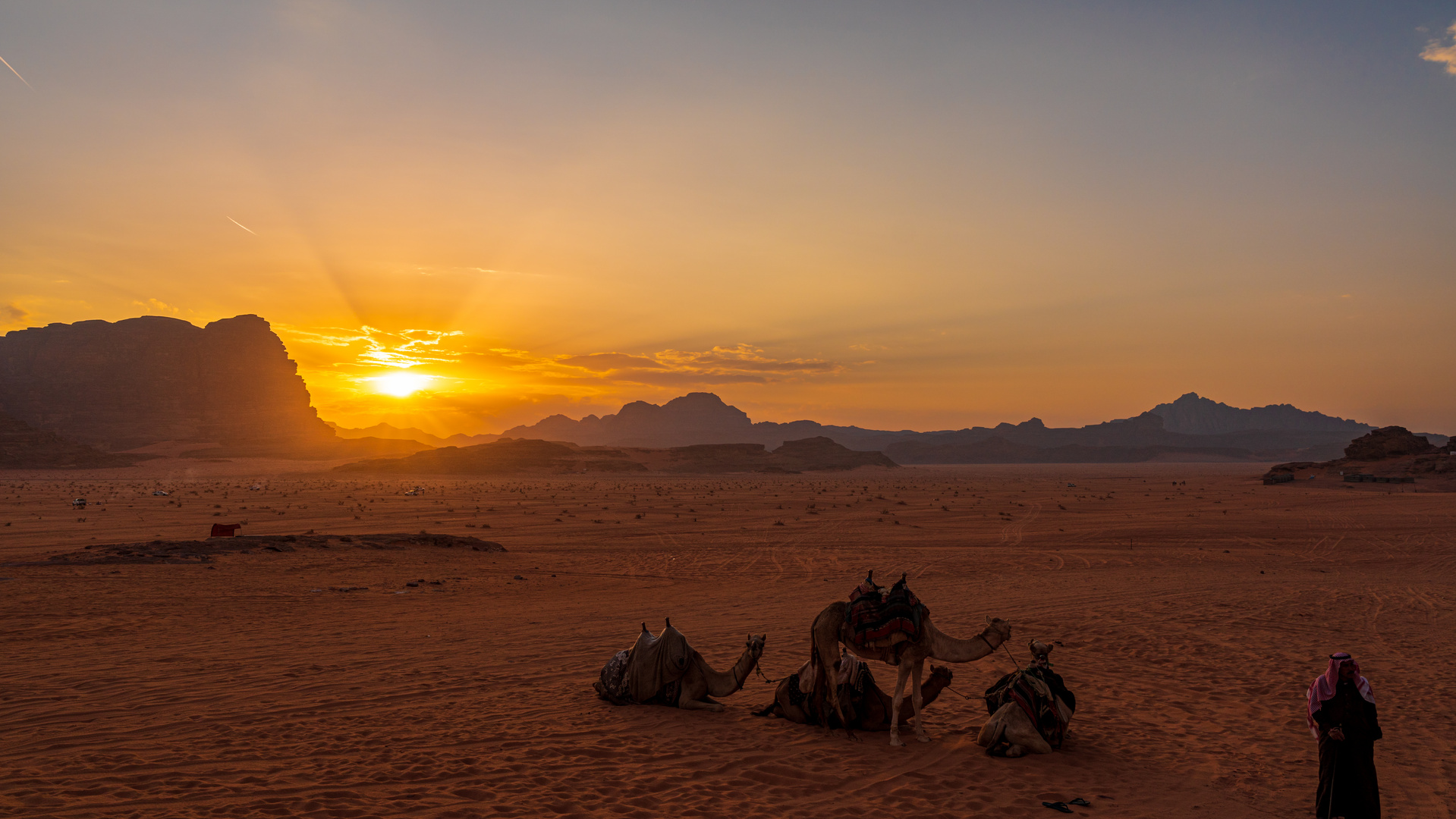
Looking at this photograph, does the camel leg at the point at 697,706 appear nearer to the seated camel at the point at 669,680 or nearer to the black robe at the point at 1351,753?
the seated camel at the point at 669,680

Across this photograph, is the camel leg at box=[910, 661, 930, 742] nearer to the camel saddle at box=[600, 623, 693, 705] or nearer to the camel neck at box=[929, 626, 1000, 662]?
the camel neck at box=[929, 626, 1000, 662]

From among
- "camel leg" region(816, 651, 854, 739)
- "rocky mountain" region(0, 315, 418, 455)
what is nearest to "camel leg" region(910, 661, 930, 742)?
"camel leg" region(816, 651, 854, 739)

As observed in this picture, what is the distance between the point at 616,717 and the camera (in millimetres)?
9766

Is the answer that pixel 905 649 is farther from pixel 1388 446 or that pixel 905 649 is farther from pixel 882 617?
pixel 1388 446

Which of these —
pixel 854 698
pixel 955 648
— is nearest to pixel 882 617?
pixel 955 648

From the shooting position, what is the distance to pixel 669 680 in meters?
10.3

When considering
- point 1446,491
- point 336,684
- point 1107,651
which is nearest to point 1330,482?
point 1446,491

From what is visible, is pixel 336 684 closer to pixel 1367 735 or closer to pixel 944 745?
pixel 944 745

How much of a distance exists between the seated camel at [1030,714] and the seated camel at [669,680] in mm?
3049

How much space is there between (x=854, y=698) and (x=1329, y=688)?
481cm

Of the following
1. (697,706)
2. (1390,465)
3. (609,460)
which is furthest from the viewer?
(609,460)

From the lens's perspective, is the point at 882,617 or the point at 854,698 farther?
the point at 854,698

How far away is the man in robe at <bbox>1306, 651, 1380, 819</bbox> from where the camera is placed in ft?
21.8

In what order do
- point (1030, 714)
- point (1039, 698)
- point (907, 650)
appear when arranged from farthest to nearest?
point (907, 650) < point (1039, 698) < point (1030, 714)
